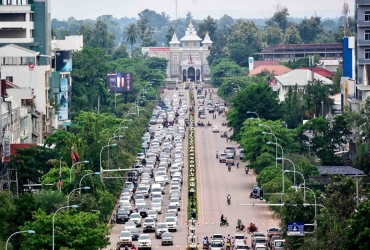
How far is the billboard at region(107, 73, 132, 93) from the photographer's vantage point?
19725 cm

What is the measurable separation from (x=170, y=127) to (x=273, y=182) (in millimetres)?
73803

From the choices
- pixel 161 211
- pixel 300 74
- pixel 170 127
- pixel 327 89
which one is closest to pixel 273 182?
pixel 161 211

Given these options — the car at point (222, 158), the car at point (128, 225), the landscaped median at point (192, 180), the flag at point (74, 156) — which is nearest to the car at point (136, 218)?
the car at point (128, 225)

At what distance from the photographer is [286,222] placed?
285 feet

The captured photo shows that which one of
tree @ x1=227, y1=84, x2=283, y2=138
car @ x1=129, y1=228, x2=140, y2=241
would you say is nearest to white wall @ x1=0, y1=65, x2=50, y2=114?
tree @ x1=227, y1=84, x2=283, y2=138

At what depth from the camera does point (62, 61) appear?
15562cm

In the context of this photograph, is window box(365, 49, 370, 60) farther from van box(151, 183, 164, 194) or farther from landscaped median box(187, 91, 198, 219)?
van box(151, 183, 164, 194)

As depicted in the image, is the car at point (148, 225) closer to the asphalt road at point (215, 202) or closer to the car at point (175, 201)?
the asphalt road at point (215, 202)

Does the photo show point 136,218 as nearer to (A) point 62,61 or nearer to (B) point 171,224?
(B) point 171,224

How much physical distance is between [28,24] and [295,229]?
6880 cm

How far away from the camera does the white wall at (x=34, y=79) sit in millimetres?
139625

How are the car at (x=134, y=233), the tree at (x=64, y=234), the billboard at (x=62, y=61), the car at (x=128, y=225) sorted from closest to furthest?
the tree at (x=64, y=234), the car at (x=134, y=233), the car at (x=128, y=225), the billboard at (x=62, y=61)

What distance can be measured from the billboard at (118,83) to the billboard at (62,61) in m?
39.3

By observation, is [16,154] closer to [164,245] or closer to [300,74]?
[164,245]
